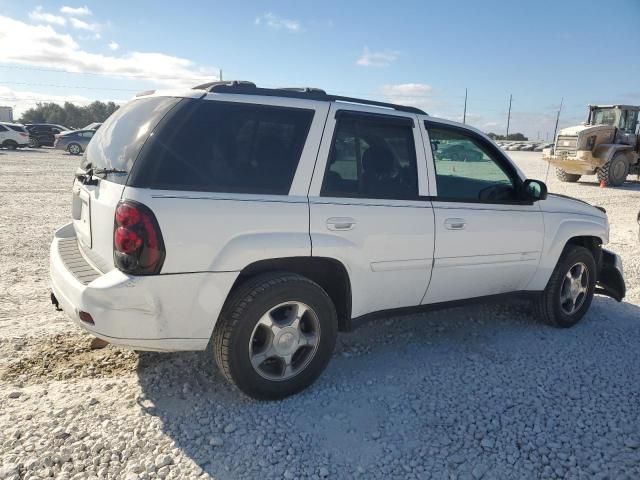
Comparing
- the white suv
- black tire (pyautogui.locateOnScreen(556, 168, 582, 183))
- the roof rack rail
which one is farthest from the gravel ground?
black tire (pyautogui.locateOnScreen(556, 168, 582, 183))

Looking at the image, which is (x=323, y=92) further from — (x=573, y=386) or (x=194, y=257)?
(x=573, y=386)

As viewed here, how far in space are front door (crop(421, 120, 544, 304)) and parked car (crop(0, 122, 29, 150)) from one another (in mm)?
31072

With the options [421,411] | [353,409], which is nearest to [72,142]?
[353,409]

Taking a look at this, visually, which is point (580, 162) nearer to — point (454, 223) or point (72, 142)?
point (454, 223)

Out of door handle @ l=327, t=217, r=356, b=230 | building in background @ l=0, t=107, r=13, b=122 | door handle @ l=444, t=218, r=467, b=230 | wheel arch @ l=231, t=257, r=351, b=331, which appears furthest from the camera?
building in background @ l=0, t=107, r=13, b=122

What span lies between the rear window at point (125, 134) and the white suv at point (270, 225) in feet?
0.05

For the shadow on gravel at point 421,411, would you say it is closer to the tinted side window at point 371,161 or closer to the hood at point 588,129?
the tinted side window at point 371,161

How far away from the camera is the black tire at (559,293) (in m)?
4.65

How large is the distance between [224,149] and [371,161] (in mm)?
1081

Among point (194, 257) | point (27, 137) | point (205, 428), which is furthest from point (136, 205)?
point (27, 137)

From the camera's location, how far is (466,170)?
405 cm

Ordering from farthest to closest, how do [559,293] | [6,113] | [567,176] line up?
[6,113] < [567,176] < [559,293]

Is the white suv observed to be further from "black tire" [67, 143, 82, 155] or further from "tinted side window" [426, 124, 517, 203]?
"black tire" [67, 143, 82, 155]

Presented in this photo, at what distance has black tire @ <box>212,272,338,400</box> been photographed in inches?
116
